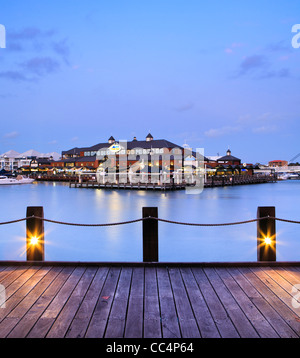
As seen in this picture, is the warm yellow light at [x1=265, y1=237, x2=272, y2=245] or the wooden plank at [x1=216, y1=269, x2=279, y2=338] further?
the warm yellow light at [x1=265, y1=237, x2=272, y2=245]

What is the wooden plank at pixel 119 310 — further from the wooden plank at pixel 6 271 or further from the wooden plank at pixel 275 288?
the wooden plank at pixel 275 288

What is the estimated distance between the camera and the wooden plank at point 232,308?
10.6 feet

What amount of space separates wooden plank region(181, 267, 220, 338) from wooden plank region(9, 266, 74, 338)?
1.97 m

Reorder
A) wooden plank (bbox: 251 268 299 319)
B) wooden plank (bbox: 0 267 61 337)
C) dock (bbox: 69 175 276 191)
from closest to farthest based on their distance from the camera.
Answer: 1. wooden plank (bbox: 0 267 61 337)
2. wooden plank (bbox: 251 268 299 319)
3. dock (bbox: 69 175 276 191)

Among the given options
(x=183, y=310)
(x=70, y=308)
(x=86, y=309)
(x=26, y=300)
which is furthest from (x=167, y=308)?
(x=26, y=300)

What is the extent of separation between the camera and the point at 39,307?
3.83 metres

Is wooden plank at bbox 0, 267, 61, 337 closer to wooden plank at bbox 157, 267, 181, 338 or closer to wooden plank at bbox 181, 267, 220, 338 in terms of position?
wooden plank at bbox 157, 267, 181, 338

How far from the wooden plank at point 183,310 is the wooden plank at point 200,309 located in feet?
0.20

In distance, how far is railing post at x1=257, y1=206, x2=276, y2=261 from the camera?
5480 mm

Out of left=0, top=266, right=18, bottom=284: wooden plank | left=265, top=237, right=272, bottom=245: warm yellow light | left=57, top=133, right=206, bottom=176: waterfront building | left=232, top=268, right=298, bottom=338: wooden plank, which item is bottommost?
left=232, top=268, right=298, bottom=338: wooden plank

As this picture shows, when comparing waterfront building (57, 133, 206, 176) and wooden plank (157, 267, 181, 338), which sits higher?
waterfront building (57, 133, 206, 176)

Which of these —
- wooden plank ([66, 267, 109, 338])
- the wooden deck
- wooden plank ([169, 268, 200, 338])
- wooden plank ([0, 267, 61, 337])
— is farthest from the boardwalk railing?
wooden plank ([66, 267, 109, 338])

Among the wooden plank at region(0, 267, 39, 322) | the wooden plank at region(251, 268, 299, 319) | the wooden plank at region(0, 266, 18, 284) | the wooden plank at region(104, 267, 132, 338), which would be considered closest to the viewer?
the wooden plank at region(104, 267, 132, 338)

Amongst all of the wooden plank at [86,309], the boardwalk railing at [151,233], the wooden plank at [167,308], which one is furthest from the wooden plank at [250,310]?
the wooden plank at [86,309]
